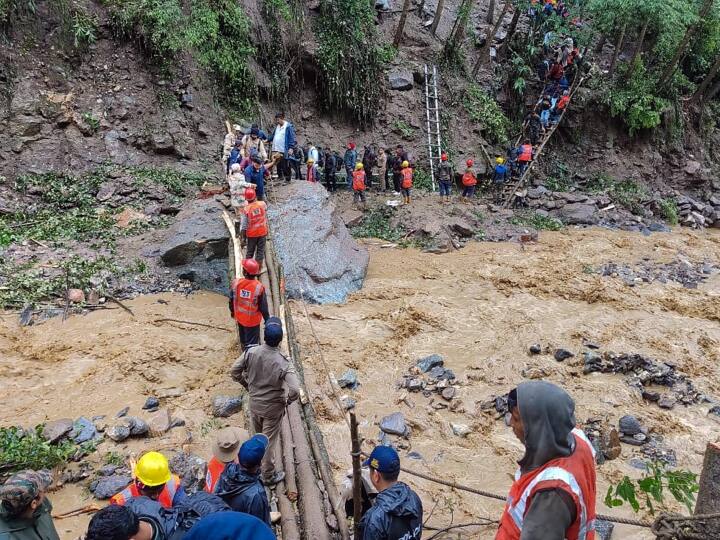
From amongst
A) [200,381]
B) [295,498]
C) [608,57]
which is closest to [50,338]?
[200,381]

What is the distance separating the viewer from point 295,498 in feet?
13.5

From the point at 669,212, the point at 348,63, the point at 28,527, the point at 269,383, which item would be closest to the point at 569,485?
the point at 28,527

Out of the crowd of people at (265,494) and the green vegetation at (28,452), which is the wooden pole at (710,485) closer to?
the crowd of people at (265,494)

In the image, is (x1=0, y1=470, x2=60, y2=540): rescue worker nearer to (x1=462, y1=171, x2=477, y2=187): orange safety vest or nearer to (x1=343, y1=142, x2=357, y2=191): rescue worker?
(x1=343, y1=142, x2=357, y2=191): rescue worker

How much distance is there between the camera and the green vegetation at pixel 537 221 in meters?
15.2

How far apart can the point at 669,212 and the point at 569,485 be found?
18.0 metres

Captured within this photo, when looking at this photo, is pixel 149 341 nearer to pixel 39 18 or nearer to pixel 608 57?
pixel 39 18

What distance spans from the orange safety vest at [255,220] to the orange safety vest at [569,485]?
6.65 metres

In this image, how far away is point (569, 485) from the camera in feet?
6.27

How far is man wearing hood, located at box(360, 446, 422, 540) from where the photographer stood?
2842 millimetres

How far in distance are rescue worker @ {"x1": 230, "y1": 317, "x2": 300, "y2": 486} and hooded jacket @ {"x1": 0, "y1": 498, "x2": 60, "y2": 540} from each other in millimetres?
1759

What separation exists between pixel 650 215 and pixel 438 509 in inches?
610

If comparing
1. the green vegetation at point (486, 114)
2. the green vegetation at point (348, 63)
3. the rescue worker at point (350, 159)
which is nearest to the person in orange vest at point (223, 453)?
the rescue worker at point (350, 159)

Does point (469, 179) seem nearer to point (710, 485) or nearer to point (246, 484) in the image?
point (246, 484)
